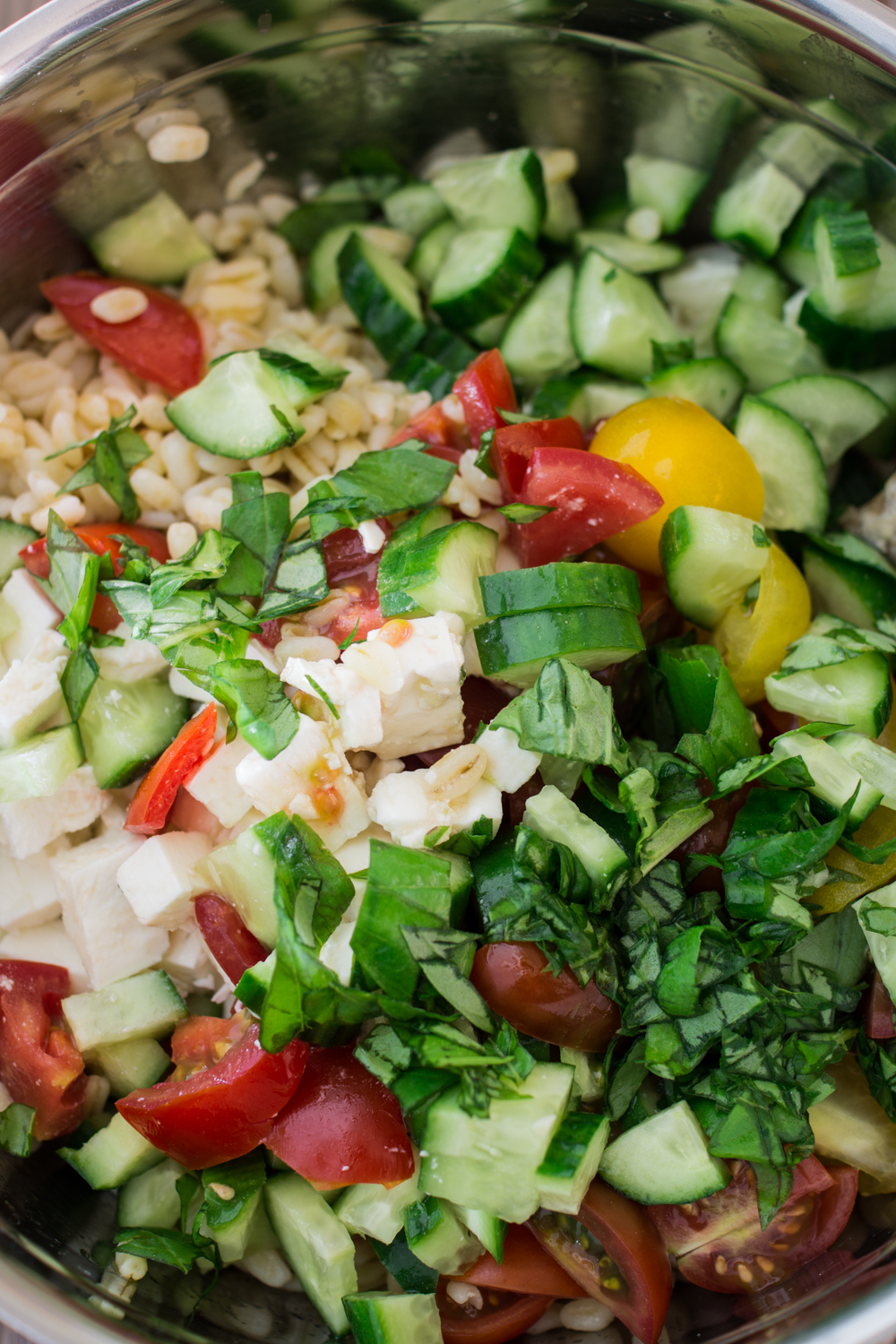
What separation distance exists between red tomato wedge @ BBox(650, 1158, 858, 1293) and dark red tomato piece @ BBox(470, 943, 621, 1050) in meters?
0.33

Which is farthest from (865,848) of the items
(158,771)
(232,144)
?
(232,144)

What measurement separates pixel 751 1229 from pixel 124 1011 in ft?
3.60

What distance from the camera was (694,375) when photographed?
199cm

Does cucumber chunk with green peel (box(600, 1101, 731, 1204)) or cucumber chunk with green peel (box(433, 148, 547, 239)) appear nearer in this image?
cucumber chunk with green peel (box(600, 1101, 731, 1204))

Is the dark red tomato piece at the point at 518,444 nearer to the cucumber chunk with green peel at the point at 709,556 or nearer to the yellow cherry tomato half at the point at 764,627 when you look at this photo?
the cucumber chunk with green peel at the point at 709,556

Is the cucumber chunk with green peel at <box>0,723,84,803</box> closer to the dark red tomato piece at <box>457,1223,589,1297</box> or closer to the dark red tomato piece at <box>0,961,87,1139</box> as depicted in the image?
the dark red tomato piece at <box>0,961,87,1139</box>

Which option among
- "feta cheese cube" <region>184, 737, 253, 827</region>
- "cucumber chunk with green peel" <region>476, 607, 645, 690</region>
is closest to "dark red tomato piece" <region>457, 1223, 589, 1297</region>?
"feta cheese cube" <region>184, 737, 253, 827</region>

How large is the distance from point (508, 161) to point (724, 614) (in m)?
1.09

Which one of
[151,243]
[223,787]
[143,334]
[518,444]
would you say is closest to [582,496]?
[518,444]

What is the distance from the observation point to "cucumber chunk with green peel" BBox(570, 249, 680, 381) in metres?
2.01

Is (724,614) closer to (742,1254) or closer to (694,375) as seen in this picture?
(694,375)

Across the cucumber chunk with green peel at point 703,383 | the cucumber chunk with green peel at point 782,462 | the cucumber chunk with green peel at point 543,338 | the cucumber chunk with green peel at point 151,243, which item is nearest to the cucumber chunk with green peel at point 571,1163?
the cucumber chunk with green peel at point 782,462

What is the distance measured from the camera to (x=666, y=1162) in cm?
149

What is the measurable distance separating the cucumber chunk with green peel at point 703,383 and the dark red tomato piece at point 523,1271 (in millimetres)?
1581
